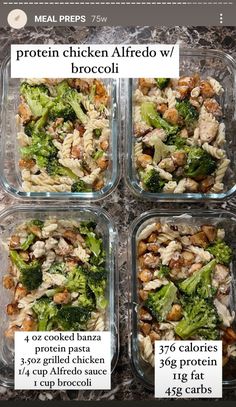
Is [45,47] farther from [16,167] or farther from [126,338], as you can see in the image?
[126,338]

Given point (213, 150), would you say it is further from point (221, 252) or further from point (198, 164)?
point (221, 252)

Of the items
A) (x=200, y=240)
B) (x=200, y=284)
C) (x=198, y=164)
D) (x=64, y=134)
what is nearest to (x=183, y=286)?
(x=200, y=284)

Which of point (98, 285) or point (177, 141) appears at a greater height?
point (177, 141)

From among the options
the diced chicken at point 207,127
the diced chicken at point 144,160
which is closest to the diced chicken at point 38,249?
the diced chicken at point 144,160

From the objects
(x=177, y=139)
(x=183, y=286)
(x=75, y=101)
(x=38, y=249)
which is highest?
(x=75, y=101)

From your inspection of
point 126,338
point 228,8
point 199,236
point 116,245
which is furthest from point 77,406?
point 228,8
